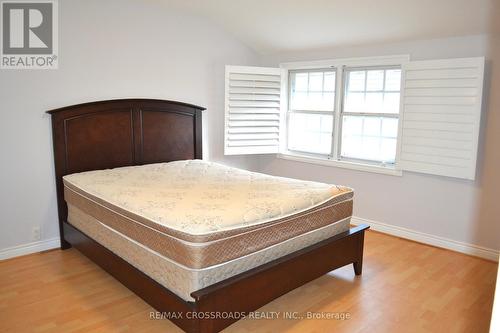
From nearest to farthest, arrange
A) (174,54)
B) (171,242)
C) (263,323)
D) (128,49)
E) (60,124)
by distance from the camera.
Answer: (171,242) → (263,323) → (60,124) → (128,49) → (174,54)

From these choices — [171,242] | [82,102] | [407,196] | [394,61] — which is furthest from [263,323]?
[394,61]

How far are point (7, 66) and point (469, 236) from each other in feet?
13.9

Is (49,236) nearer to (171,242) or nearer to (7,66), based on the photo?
(7,66)

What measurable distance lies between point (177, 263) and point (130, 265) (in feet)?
1.85

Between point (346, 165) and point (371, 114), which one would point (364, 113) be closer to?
point (371, 114)

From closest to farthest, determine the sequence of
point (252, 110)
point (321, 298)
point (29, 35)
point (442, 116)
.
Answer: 1. point (321, 298)
2. point (29, 35)
3. point (442, 116)
4. point (252, 110)

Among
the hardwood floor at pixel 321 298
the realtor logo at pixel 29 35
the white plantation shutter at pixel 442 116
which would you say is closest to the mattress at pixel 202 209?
the hardwood floor at pixel 321 298

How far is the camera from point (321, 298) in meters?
2.77

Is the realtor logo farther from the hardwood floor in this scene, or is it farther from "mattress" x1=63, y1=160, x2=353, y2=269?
the hardwood floor

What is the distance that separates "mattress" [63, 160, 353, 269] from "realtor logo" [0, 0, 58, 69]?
1.04 metres

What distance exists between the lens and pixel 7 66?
10.6ft

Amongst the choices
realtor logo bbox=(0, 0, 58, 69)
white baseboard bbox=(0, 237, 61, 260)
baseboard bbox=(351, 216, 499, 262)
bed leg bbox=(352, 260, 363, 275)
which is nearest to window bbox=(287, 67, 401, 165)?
baseboard bbox=(351, 216, 499, 262)

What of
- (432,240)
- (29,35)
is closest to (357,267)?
(432,240)

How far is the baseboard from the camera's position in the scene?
3.47 meters
